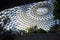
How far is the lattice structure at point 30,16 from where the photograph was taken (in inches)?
786

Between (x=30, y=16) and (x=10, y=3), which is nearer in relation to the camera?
(x=30, y=16)

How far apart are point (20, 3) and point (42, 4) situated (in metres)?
2.73

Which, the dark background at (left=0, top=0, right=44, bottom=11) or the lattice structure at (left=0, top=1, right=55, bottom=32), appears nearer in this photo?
the lattice structure at (left=0, top=1, right=55, bottom=32)

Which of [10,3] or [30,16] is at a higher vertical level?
[10,3]

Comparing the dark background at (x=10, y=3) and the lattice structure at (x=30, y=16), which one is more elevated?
the dark background at (x=10, y=3)

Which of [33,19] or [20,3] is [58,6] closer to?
[33,19]

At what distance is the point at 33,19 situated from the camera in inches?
832

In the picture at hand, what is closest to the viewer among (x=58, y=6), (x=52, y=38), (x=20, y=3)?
(x=58, y=6)

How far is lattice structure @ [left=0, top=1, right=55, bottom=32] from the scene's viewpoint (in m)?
20.0

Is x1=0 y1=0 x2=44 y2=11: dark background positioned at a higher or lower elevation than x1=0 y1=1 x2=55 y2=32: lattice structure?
higher

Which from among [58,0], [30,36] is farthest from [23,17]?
[58,0]

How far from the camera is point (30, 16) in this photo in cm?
2178

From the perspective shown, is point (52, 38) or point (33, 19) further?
point (33, 19)

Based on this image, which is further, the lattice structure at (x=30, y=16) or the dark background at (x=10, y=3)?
the dark background at (x=10, y=3)
